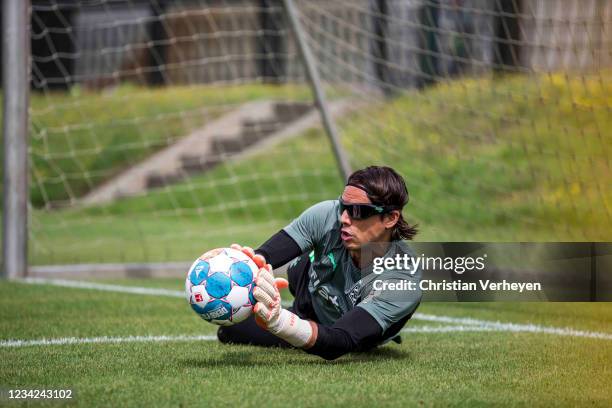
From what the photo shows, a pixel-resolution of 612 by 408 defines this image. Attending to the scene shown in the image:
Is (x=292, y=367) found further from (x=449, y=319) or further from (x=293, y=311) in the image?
(x=449, y=319)

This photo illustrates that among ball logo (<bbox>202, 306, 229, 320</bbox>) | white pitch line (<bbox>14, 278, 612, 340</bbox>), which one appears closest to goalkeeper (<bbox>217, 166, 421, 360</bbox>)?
ball logo (<bbox>202, 306, 229, 320</bbox>)

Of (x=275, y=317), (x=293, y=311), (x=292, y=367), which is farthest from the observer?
(x=293, y=311)

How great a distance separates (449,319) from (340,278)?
1848 millimetres

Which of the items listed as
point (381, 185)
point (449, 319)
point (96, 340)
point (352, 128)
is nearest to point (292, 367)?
point (381, 185)

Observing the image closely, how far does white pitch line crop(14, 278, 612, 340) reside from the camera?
592cm

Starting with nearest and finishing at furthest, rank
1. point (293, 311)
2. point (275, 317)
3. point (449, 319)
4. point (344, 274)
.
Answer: point (275, 317) < point (344, 274) < point (293, 311) < point (449, 319)

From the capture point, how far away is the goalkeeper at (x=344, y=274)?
4.37 meters

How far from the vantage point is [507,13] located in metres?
8.31

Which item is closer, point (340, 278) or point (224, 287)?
point (224, 287)

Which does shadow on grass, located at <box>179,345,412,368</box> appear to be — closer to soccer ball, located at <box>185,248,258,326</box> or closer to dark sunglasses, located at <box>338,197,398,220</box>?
soccer ball, located at <box>185,248,258,326</box>

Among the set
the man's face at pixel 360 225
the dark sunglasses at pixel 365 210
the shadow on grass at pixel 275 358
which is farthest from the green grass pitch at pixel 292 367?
the dark sunglasses at pixel 365 210

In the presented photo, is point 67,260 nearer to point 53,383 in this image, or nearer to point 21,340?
point 21,340

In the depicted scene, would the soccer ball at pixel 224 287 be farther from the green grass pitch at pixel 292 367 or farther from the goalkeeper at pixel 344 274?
the green grass pitch at pixel 292 367

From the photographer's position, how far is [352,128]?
10.0 m
